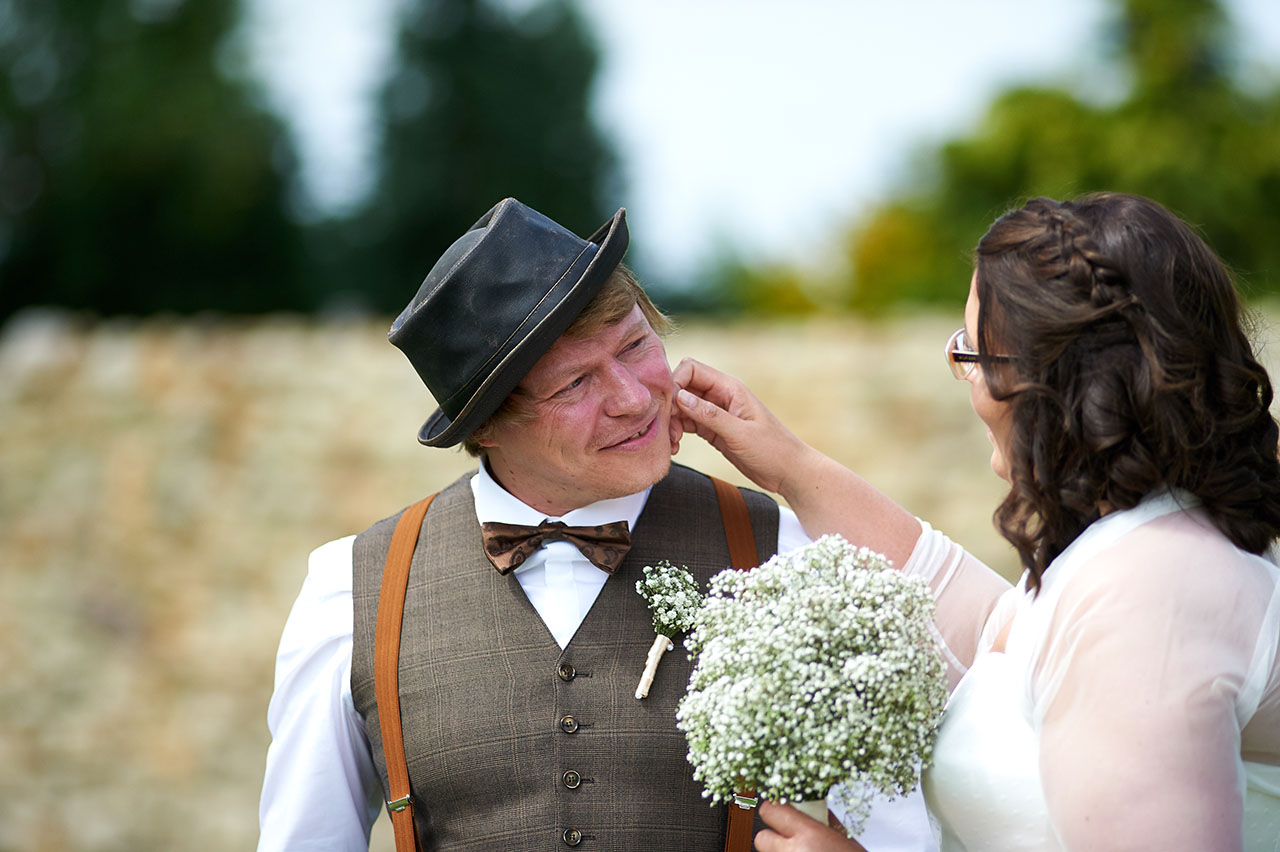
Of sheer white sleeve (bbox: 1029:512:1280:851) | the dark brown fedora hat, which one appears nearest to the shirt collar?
the dark brown fedora hat

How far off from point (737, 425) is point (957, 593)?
0.62m

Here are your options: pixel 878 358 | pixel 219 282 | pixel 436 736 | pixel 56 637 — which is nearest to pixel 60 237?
pixel 219 282

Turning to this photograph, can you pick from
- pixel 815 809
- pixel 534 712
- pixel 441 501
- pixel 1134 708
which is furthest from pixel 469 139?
pixel 1134 708

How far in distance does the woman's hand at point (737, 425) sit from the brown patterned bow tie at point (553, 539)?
302 millimetres

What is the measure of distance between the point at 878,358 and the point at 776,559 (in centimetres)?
710

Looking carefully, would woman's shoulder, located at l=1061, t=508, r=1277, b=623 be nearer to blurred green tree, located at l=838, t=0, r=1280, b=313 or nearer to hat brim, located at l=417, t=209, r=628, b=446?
hat brim, located at l=417, t=209, r=628, b=446

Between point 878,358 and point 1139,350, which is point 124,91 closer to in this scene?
point 878,358

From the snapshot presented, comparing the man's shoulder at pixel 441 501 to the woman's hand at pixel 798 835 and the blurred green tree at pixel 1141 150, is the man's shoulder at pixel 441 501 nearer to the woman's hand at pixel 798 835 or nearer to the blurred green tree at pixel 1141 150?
the woman's hand at pixel 798 835

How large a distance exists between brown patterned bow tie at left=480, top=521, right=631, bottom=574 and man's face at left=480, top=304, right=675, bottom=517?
0.09 meters

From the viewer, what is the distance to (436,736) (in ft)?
7.93

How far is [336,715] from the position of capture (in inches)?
99.7

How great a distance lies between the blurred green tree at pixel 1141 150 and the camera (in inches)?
707

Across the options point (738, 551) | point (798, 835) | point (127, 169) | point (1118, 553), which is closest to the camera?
point (1118, 553)

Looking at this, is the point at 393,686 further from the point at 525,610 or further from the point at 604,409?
the point at 604,409
